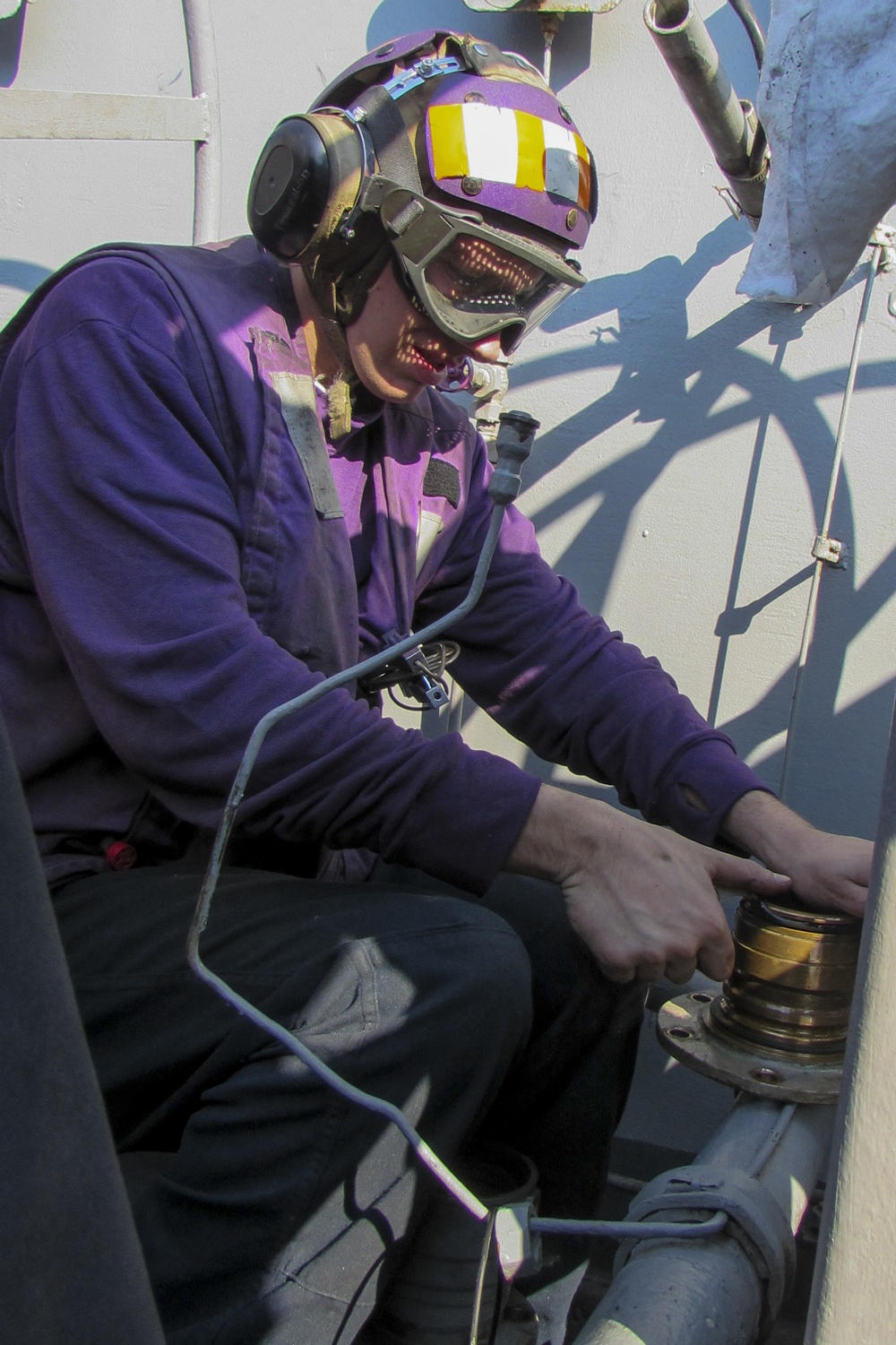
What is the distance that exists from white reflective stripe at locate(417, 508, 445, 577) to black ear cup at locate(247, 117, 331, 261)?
45cm

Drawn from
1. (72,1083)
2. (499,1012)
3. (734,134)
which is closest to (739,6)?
(734,134)

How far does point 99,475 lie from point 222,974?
1.90 feet

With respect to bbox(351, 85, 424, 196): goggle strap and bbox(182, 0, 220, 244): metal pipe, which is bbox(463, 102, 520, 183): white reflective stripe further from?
bbox(182, 0, 220, 244): metal pipe

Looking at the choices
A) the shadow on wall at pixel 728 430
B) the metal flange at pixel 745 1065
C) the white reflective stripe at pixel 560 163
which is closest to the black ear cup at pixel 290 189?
the white reflective stripe at pixel 560 163

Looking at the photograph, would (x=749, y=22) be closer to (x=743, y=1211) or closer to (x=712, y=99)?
(x=712, y=99)

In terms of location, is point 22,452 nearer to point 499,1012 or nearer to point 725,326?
point 499,1012

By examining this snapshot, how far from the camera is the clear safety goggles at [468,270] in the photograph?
1.46 meters

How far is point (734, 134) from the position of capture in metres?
1.55

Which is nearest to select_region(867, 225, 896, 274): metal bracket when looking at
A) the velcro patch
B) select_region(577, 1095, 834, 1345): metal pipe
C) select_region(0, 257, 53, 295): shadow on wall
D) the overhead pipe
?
the overhead pipe

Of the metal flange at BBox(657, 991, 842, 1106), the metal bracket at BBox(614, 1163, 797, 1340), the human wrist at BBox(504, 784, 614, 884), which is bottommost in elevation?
the metal flange at BBox(657, 991, 842, 1106)

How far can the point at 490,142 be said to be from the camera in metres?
1.49

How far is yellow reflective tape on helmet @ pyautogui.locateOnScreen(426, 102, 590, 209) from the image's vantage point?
58.4 inches

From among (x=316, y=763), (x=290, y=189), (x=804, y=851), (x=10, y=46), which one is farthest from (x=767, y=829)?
(x=10, y=46)

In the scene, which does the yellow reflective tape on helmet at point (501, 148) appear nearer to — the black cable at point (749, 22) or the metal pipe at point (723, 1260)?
the black cable at point (749, 22)
